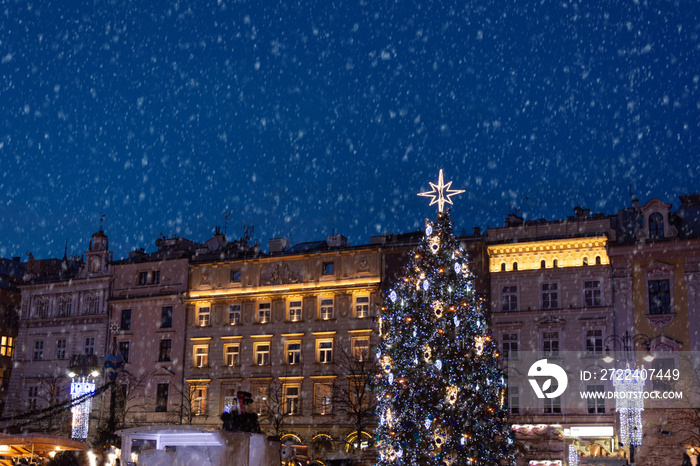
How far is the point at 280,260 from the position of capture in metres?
47.4

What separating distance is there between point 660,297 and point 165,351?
2771cm

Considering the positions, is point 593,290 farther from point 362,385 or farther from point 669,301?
point 362,385

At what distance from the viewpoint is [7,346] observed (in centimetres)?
5484

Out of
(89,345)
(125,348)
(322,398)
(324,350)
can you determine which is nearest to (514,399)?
(322,398)

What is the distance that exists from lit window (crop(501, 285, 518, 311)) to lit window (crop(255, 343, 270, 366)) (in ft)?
44.7

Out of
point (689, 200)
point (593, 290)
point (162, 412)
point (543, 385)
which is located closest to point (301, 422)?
point (162, 412)

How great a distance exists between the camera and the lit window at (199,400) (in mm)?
46656

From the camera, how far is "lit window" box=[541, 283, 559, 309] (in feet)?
134

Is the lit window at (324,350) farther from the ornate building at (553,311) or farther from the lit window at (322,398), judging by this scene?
the ornate building at (553,311)

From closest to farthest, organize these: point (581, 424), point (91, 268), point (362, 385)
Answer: point (581, 424), point (362, 385), point (91, 268)

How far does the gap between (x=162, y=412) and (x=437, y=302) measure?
30.5 meters

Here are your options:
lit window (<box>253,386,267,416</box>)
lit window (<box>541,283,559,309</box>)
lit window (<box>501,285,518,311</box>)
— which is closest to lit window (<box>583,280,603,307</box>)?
lit window (<box>541,283,559,309</box>)

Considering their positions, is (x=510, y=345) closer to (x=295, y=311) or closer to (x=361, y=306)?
(x=361, y=306)

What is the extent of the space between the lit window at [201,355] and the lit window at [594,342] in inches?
842
